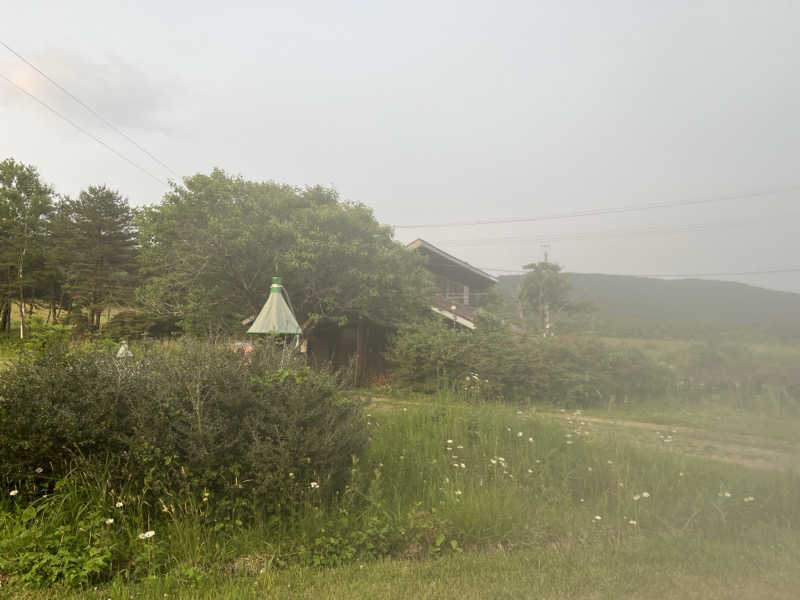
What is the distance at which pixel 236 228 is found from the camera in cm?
1684

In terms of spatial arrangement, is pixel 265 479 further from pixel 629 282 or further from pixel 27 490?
pixel 629 282

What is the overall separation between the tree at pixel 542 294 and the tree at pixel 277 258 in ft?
21.4

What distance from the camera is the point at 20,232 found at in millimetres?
35156

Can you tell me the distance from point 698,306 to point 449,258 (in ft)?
61.7

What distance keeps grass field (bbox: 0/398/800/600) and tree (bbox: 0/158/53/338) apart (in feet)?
128

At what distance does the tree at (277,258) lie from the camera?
664 inches

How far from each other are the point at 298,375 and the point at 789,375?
5.16 m

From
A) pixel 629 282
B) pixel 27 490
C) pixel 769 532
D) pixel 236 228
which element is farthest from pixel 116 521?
pixel 236 228

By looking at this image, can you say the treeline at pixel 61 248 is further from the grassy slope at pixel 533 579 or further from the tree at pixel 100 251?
the grassy slope at pixel 533 579

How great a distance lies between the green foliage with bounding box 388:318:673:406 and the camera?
14234mm

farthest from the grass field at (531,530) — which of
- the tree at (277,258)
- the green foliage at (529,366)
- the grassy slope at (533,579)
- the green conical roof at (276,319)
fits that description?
the tree at (277,258)

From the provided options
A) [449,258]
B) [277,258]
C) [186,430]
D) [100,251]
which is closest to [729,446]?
[186,430]

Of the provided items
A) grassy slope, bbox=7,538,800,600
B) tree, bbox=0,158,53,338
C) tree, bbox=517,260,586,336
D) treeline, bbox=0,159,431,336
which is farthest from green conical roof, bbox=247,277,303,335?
tree, bbox=0,158,53,338

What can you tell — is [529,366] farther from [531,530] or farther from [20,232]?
[20,232]
